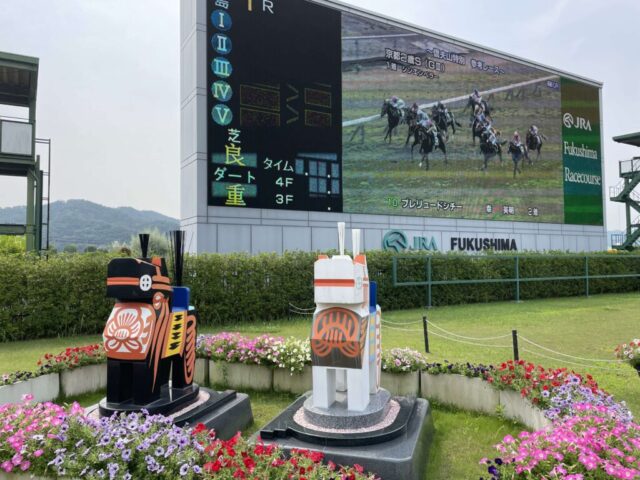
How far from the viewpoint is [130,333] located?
4098 mm

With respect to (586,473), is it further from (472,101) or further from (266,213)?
(472,101)

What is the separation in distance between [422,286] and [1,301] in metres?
Result: 11.1

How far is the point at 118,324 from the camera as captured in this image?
414cm

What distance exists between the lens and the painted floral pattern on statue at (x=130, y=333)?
409cm

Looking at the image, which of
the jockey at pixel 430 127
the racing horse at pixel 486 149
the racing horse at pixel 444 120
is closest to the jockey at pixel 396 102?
the jockey at pixel 430 127

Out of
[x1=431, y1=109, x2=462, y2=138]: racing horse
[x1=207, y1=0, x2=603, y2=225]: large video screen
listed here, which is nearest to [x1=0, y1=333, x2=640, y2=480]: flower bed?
[x1=207, y1=0, x2=603, y2=225]: large video screen

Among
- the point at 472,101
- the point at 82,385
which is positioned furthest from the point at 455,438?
the point at 472,101

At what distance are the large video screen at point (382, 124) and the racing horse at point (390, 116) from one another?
1.5 inches

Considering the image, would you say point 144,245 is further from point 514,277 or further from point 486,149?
point 486,149

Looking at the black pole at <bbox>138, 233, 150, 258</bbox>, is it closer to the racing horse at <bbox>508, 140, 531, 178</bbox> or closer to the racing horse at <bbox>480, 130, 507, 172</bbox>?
the racing horse at <bbox>480, 130, 507, 172</bbox>

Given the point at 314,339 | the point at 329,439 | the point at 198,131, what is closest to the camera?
the point at 329,439

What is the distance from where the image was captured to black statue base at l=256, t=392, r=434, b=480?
131 inches

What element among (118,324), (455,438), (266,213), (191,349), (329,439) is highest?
(266,213)

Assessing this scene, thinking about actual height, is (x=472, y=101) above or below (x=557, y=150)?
above
